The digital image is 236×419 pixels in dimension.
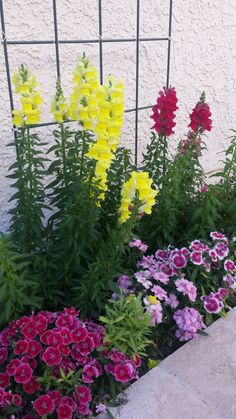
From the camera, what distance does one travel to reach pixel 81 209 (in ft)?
6.83

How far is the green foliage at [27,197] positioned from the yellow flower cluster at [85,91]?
290mm

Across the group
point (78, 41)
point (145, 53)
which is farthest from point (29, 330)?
point (145, 53)

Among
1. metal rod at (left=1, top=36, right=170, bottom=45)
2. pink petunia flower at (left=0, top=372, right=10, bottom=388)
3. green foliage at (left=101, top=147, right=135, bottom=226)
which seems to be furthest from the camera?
green foliage at (left=101, top=147, right=135, bottom=226)

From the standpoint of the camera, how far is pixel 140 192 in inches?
75.1

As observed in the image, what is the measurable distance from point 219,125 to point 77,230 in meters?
2.35

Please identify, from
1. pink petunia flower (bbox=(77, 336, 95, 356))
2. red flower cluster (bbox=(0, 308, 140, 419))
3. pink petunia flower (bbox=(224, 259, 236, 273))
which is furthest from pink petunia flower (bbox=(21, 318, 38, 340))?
pink petunia flower (bbox=(224, 259, 236, 273))

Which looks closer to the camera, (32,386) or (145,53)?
(32,386)

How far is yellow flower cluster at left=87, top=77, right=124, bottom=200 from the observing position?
5.89 feet

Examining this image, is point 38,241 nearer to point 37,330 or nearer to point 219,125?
point 37,330

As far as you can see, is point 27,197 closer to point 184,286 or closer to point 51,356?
point 51,356

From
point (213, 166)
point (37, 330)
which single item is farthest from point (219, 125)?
point (37, 330)

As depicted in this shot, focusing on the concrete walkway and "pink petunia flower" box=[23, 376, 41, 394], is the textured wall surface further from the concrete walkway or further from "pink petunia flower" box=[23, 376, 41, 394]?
the concrete walkway

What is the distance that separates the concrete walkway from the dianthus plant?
0.41ft

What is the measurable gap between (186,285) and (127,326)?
0.47 meters
